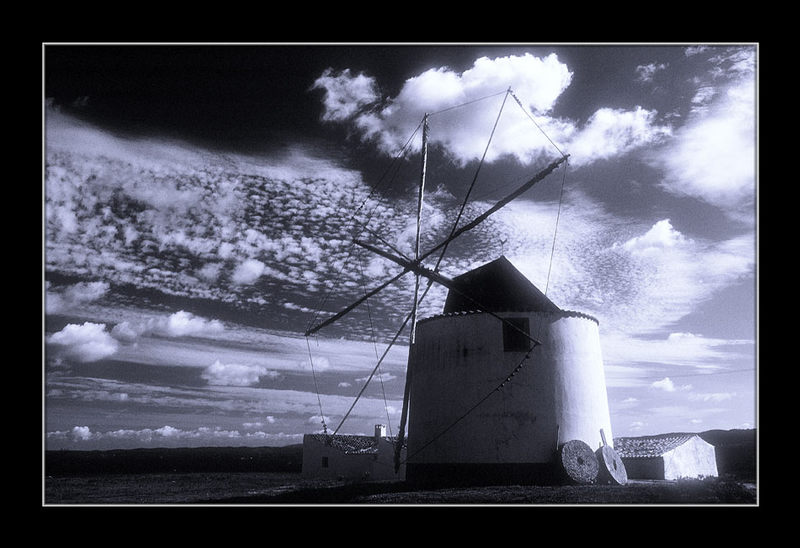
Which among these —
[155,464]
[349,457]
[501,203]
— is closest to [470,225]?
[501,203]

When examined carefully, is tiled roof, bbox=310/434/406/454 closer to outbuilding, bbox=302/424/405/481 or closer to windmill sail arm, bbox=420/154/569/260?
outbuilding, bbox=302/424/405/481

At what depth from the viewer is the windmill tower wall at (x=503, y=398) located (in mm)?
16375

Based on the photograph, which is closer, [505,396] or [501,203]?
[501,203]

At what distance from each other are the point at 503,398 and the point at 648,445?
43.2ft

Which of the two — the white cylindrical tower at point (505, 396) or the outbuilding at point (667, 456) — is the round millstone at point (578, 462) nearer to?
the white cylindrical tower at point (505, 396)

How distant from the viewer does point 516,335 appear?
17141 millimetres

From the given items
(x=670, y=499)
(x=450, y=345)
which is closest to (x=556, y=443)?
(x=450, y=345)

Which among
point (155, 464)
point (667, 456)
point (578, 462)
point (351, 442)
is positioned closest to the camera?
point (578, 462)

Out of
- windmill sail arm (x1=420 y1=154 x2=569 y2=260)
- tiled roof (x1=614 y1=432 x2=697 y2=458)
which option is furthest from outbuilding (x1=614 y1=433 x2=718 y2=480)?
windmill sail arm (x1=420 y1=154 x2=569 y2=260)

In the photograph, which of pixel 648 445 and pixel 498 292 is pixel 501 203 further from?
pixel 648 445

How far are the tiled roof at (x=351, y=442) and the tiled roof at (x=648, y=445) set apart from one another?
428 inches

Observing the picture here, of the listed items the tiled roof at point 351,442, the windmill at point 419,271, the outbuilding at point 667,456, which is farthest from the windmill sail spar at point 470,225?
the tiled roof at point 351,442

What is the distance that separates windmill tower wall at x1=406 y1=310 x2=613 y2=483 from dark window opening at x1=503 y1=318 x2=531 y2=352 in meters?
0.03

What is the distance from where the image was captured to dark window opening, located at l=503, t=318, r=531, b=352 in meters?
17.0
